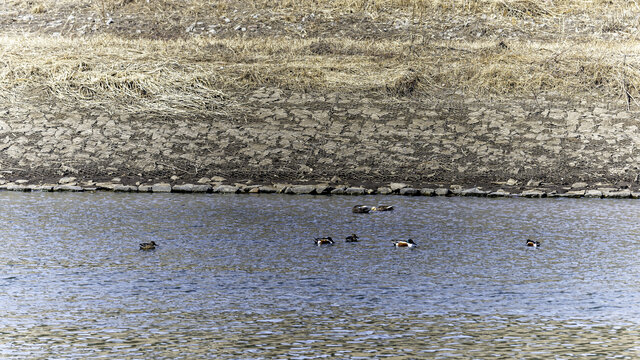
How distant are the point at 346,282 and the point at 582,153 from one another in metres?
10.3

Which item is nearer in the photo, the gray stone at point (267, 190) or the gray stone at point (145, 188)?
the gray stone at point (267, 190)

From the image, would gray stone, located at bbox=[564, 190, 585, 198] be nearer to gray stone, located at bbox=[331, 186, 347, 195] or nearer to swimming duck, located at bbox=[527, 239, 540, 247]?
gray stone, located at bbox=[331, 186, 347, 195]

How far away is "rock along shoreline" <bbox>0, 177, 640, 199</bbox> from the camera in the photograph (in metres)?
17.9

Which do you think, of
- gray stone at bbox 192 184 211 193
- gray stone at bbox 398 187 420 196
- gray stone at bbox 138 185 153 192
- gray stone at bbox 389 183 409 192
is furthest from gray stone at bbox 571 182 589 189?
gray stone at bbox 138 185 153 192

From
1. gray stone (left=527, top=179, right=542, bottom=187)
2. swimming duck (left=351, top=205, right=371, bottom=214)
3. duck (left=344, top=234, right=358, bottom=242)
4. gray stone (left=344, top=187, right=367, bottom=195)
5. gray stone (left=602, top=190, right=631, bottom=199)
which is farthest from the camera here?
gray stone (left=527, top=179, right=542, bottom=187)

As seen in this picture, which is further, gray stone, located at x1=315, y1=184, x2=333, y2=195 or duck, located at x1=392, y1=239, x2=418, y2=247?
gray stone, located at x1=315, y1=184, x2=333, y2=195

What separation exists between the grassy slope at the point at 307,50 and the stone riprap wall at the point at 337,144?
2.38 feet

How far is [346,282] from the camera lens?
36.4 ft

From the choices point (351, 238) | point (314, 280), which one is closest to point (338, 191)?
point (351, 238)

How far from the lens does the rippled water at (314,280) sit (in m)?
8.67

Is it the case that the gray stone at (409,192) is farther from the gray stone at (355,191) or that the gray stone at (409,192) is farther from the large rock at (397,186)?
the gray stone at (355,191)

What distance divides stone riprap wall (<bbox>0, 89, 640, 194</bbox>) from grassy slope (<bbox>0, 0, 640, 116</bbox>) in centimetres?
73

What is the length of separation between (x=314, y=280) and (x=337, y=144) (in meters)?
9.12

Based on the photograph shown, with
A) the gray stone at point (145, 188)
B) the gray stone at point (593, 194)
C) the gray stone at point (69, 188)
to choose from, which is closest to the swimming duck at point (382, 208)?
the gray stone at point (593, 194)
